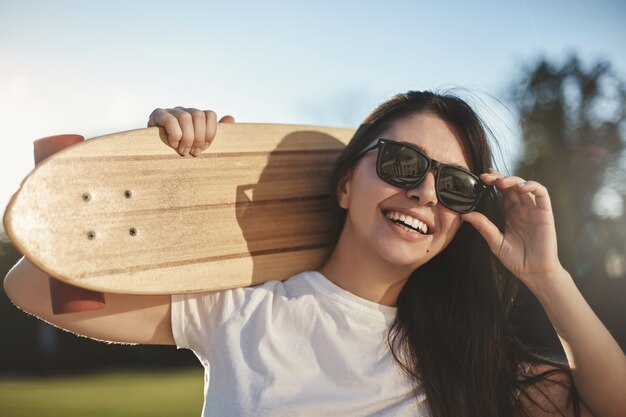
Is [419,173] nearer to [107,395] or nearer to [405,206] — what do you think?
[405,206]

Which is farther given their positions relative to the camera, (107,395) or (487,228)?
(107,395)

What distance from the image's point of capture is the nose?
2295 millimetres

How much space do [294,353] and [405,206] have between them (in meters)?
0.65

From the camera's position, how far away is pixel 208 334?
2.21 metres

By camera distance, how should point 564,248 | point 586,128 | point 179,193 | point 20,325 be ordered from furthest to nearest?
point 586,128
point 564,248
point 20,325
point 179,193

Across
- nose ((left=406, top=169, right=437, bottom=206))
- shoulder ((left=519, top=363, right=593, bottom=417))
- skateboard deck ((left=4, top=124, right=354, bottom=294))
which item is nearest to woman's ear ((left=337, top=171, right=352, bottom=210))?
skateboard deck ((left=4, top=124, right=354, bottom=294))

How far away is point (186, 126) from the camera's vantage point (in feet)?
7.77

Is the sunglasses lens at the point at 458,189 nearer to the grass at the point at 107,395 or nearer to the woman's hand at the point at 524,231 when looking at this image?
the woman's hand at the point at 524,231

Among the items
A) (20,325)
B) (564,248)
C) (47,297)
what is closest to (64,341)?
(20,325)

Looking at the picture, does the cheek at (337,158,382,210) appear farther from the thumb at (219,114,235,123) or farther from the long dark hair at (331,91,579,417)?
the thumb at (219,114,235,123)

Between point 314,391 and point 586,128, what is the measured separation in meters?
18.1

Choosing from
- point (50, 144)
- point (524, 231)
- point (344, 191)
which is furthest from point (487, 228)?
point (50, 144)

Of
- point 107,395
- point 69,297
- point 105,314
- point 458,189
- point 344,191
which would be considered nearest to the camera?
point 69,297

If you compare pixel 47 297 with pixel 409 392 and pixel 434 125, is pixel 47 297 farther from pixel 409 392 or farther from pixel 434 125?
pixel 434 125
